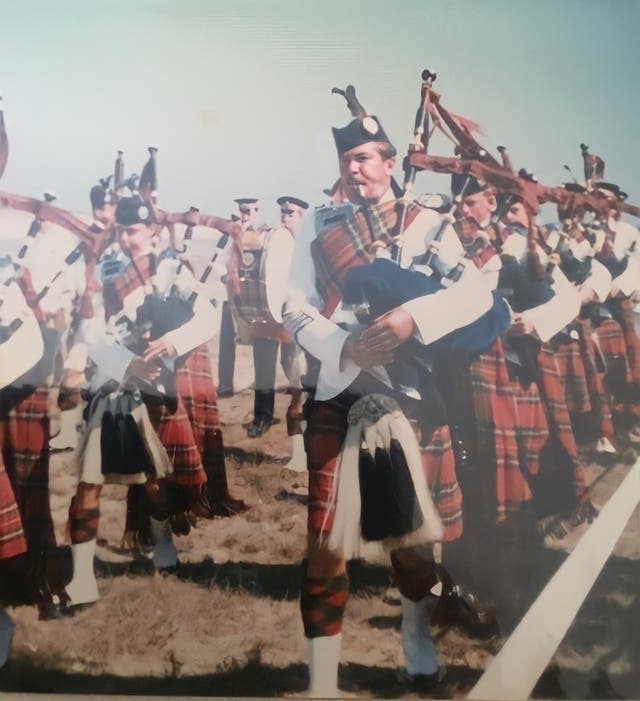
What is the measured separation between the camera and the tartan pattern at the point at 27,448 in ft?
5.87

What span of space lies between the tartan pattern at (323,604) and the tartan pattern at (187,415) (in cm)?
39

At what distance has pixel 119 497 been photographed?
5.86ft

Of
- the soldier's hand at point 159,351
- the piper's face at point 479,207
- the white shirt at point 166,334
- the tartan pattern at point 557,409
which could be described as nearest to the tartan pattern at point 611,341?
the tartan pattern at point 557,409

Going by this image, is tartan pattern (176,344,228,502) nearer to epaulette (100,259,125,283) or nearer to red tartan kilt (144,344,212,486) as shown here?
red tartan kilt (144,344,212,486)

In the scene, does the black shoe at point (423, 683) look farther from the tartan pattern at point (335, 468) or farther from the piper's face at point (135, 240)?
the piper's face at point (135, 240)

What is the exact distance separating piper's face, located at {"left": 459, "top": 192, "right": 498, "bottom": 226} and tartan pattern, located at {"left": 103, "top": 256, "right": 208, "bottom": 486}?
2.54 ft

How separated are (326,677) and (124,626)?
516 millimetres

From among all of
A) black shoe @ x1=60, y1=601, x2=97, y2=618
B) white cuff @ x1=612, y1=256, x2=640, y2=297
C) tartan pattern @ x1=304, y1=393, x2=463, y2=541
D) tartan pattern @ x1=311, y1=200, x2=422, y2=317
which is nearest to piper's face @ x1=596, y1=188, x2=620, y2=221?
white cuff @ x1=612, y1=256, x2=640, y2=297

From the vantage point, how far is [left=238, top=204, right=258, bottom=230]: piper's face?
5.97 feet

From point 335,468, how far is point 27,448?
31.2 inches

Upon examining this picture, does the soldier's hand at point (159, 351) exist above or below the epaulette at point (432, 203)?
below

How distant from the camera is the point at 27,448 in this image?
1795 millimetres

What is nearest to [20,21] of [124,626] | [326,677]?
[124,626]

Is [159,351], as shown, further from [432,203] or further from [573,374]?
[573,374]
